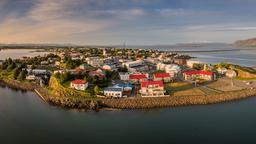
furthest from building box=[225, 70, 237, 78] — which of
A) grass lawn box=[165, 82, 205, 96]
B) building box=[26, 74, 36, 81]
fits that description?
building box=[26, 74, 36, 81]

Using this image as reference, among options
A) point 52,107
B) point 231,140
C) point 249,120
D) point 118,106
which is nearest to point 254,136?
point 231,140

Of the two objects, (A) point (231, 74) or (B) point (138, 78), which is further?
(A) point (231, 74)

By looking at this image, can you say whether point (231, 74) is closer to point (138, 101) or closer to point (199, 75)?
point (199, 75)

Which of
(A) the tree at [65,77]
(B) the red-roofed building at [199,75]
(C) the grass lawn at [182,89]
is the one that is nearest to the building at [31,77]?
(A) the tree at [65,77]

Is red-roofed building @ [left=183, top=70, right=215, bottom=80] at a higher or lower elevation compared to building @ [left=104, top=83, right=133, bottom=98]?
higher

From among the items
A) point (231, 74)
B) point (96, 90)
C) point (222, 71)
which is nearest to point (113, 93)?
→ point (96, 90)

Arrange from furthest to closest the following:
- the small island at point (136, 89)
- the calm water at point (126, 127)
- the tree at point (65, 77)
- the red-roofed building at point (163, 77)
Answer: the red-roofed building at point (163, 77) → the tree at point (65, 77) → the small island at point (136, 89) → the calm water at point (126, 127)

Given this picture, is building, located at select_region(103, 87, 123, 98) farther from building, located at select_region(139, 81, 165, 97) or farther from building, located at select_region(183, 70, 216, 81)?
building, located at select_region(183, 70, 216, 81)

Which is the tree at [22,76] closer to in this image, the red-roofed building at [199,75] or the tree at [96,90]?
the tree at [96,90]
